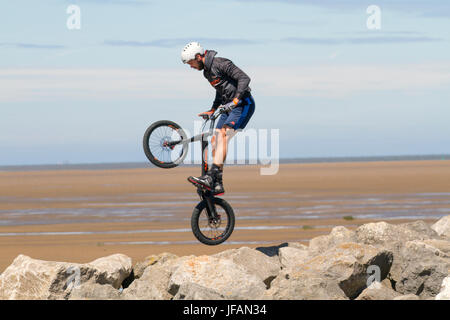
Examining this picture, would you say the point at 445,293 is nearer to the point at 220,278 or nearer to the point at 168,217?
the point at 220,278

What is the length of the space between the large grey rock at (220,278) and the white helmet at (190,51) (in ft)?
12.4

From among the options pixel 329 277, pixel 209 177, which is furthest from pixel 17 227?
pixel 329 277

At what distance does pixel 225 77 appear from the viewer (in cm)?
1348

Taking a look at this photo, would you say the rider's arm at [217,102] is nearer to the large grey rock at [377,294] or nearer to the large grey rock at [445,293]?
the large grey rock at [377,294]

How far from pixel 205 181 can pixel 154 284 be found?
2391 millimetres

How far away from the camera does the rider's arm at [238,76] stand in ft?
43.1

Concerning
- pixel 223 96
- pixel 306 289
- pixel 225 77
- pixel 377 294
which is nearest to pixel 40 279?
pixel 306 289

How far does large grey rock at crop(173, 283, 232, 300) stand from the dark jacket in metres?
4.13

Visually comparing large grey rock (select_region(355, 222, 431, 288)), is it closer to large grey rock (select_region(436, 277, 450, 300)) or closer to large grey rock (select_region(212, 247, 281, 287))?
large grey rock (select_region(212, 247, 281, 287))

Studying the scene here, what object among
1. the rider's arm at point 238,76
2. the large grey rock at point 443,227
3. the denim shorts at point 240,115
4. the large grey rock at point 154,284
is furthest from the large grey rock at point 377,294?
the large grey rock at point 443,227

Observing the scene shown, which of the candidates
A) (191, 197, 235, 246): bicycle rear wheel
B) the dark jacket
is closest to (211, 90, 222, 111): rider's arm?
the dark jacket
